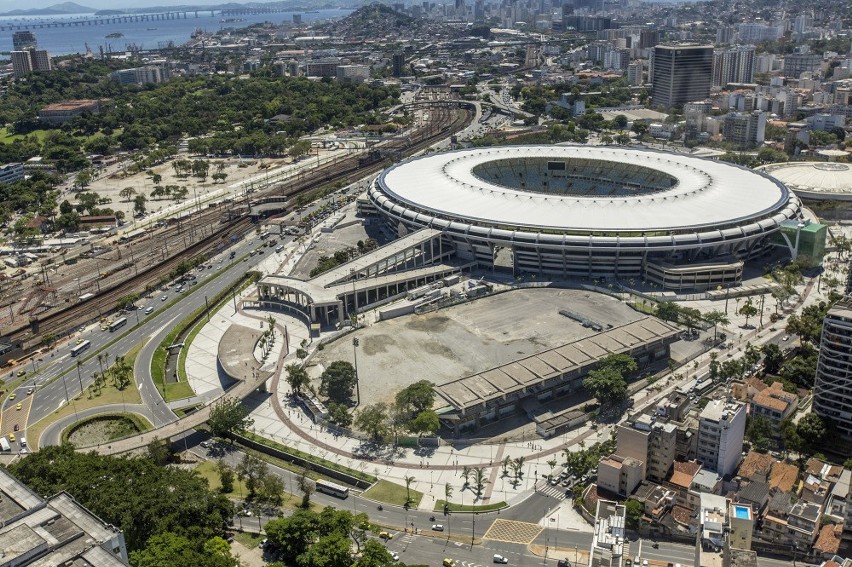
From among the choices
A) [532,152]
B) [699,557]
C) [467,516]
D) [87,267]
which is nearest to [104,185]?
[87,267]

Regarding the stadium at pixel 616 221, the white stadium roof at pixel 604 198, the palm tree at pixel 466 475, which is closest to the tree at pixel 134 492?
the palm tree at pixel 466 475

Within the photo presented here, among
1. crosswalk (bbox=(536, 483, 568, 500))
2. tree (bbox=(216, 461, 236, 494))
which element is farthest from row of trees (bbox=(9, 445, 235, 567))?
crosswalk (bbox=(536, 483, 568, 500))

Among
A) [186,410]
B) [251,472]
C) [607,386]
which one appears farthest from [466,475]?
[186,410]

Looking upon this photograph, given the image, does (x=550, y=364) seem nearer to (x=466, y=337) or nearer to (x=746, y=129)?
(x=466, y=337)

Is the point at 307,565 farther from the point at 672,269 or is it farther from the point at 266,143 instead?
the point at 266,143

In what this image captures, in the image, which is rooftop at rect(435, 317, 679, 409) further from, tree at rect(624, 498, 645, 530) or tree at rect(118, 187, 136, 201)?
tree at rect(118, 187, 136, 201)
